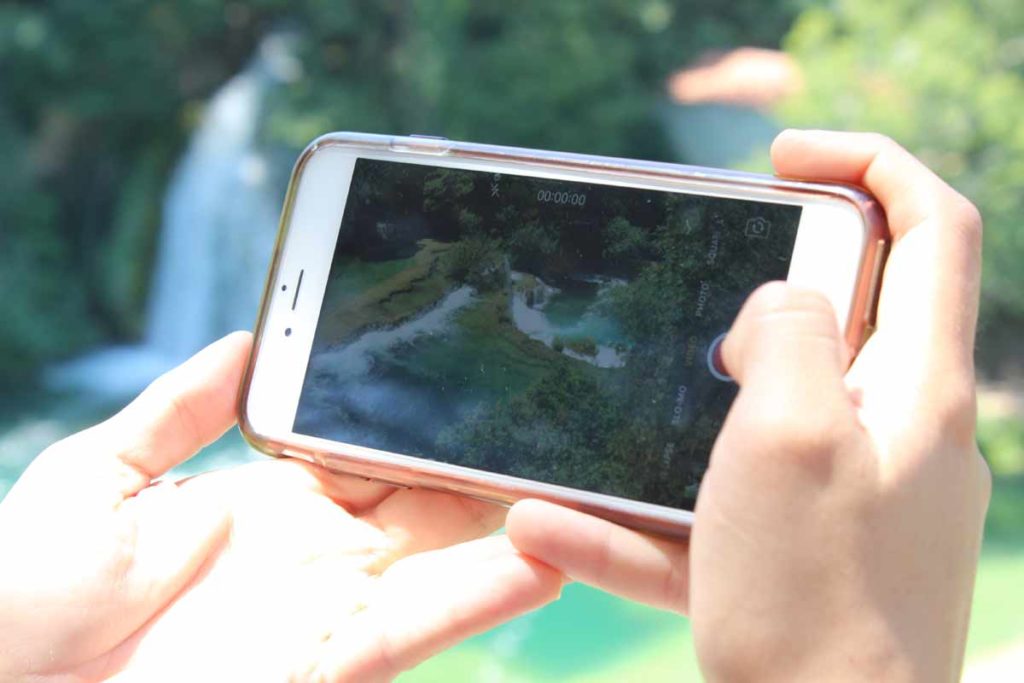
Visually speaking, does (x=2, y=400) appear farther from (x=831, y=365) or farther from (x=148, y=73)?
(x=831, y=365)

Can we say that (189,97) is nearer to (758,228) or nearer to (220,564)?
(220,564)

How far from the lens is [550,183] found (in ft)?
2.71

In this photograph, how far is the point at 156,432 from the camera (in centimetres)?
84

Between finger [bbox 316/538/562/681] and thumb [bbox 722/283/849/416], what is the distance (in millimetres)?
216

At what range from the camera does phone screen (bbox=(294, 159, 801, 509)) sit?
746 millimetres

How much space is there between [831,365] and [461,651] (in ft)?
7.31

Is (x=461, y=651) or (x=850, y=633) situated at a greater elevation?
(x=850, y=633)

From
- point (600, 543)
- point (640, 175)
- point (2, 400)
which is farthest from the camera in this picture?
point (2, 400)

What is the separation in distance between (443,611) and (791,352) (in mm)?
306

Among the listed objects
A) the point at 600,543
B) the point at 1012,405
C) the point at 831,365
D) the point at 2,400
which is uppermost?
the point at 831,365

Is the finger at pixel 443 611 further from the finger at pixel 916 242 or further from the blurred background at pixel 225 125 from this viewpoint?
the blurred background at pixel 225 125

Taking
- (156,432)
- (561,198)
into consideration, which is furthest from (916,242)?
(156,432)

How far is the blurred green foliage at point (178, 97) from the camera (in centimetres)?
442

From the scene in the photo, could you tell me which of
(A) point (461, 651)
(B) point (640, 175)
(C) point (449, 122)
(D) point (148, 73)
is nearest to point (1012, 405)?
(A) point (461, 651)
